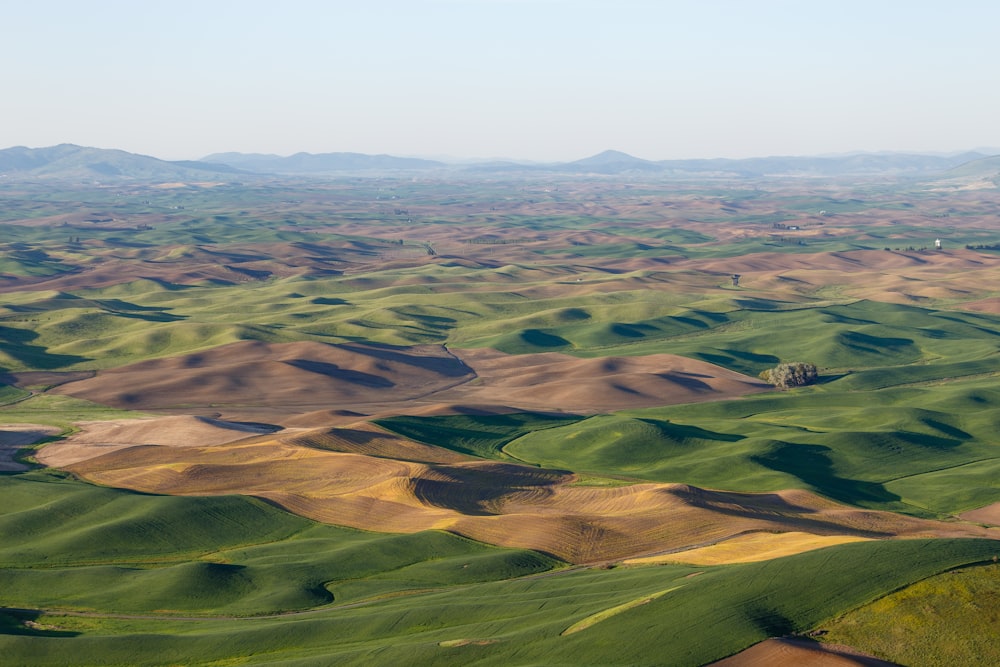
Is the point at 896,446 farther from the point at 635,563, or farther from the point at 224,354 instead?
the point at 224,354

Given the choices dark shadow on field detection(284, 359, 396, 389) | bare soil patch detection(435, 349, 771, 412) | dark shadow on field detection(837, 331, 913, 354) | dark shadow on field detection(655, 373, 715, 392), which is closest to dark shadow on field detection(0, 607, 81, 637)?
bare soil patch detection(435, 349, 771, 412)

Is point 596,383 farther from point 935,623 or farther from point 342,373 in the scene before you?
point 935,623

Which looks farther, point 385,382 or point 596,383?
point 385,382

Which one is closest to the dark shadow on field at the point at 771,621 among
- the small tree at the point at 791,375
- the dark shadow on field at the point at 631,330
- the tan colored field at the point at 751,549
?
the tan colored field at the point at 751,549

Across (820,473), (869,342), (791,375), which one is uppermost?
(869,342)

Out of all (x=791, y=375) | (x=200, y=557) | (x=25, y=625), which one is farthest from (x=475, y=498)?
(x=791, y=375)

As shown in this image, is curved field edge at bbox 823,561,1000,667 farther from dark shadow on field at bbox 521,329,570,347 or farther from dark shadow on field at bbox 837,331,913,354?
dark shadow on field at bbox 521,329,570,347

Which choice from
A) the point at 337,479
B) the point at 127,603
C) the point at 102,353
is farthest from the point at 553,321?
the point at 127,603
